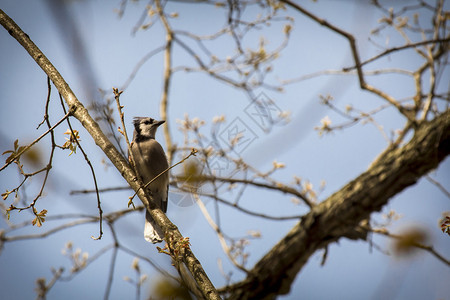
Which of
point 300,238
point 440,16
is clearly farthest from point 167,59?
point 440,16

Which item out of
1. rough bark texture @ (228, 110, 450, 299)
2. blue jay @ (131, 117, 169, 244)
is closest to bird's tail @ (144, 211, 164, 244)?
blue jay @ (131, 117, 169, 244)

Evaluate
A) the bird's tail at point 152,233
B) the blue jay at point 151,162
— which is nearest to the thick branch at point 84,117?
the bird's tail at point 152,233

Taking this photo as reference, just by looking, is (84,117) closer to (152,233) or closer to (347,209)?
(152,233)

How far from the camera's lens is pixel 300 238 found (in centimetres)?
409

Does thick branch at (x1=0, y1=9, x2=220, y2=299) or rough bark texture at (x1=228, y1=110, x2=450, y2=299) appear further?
rough bark texture at (x1=228, y1=110, x2=450, y2=299)

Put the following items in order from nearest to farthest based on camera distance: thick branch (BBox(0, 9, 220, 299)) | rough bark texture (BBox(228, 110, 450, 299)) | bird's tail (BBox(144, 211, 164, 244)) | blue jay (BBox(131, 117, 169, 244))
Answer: thick branch (BBox(0, 9, 220, 299))
bird's tail (BBox(144, 211, 164, 244))
rough bark texture (BBox(228, 110, 450, 299))
blue jay (BBox(131, 117, 169, 244))

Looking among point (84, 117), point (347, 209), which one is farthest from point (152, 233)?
point (347, 209)

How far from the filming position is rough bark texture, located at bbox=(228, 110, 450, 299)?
371 cm

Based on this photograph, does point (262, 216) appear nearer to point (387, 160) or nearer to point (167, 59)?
point (387, 160)

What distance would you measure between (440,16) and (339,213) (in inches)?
83.5

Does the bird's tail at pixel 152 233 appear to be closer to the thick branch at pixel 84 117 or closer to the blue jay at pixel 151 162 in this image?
the blue jay at pixel 151 162

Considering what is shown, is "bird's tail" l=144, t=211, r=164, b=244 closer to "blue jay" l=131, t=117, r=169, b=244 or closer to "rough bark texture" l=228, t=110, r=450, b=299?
"blue jay" l=131, t=117, r=169, b=244

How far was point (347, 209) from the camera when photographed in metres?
3.93

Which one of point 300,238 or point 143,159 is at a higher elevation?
point 143,159
